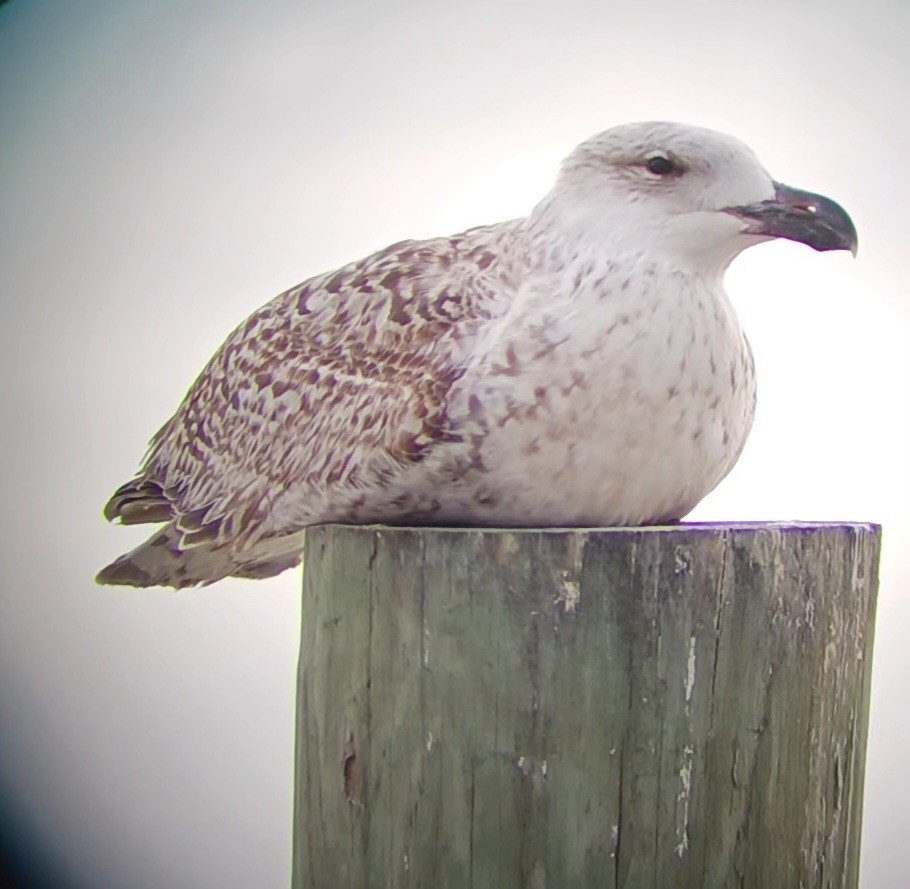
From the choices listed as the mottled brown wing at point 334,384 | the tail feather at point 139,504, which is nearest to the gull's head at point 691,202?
the mottled brown wing at point 334,384

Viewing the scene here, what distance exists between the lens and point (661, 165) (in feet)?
5.25

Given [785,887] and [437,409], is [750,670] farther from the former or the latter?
[437,409]

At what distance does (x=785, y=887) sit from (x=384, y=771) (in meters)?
0.51

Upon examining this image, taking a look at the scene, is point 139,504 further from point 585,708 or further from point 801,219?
point 801,219

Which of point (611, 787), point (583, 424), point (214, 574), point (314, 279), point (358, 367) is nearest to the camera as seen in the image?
point (611, 787)

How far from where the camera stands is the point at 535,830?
1348mm

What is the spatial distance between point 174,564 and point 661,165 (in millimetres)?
1091

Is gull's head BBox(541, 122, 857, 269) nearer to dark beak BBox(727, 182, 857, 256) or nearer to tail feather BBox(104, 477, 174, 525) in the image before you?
Answer: dark beak BBox(727, 182, 857, 256)

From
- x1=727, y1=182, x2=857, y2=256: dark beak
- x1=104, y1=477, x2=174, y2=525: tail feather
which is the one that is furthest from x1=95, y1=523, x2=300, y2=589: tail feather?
x1=727, y1=182, x2=857, y2=256: dark beak

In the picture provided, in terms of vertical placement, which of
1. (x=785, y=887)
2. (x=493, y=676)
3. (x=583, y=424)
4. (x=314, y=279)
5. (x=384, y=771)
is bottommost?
(x=785, y=887)

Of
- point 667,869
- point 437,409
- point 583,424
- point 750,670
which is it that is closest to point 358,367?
point 437,409

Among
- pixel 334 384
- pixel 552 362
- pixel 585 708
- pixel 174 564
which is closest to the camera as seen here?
pixel 585 708

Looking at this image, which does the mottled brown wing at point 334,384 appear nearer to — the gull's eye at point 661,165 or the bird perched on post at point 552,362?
the bird perched on post at point 552,362

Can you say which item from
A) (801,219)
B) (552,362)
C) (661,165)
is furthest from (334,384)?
(801,219)
